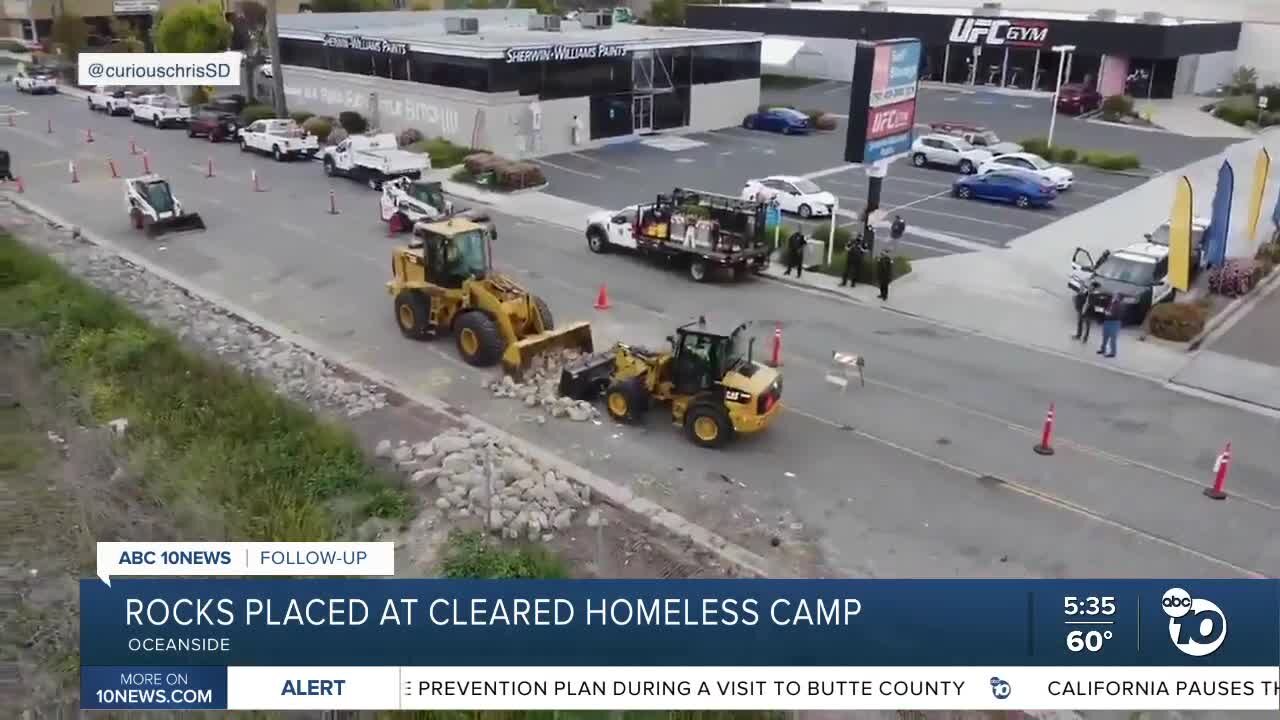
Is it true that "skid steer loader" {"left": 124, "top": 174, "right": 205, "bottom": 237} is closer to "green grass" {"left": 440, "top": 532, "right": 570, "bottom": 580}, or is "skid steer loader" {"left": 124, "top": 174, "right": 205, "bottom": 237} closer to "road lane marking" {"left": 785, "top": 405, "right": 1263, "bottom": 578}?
"road lane marking" {"left": 785, "top": 405, "right": 1263, "bottom": 578}

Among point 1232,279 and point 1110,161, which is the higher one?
point 1110,161

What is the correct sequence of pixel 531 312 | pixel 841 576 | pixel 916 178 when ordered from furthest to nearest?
pixel 916 178 → pixel 531 312 → pixel 841 576

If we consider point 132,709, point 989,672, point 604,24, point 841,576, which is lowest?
point 841,576

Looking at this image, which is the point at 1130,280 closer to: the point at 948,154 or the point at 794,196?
the point at 794,196

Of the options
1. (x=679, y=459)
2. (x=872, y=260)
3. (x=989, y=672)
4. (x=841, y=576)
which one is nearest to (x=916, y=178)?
(x=872, y=260)

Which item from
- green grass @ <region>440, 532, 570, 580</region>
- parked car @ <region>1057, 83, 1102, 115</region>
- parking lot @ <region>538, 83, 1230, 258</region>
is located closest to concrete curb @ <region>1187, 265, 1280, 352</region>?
parking lot @ <region>538, 83, 1230, 258</region>

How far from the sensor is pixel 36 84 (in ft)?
192

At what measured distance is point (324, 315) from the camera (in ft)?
67.9

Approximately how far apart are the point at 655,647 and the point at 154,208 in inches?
940

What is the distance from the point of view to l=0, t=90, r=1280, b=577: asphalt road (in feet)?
41.4

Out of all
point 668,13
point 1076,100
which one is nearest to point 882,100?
point 1076,100

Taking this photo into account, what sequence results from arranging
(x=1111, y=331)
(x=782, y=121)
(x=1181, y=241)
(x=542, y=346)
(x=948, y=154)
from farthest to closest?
(x=782, y=121) < (x=948, y=154) < (x=1181, y=241) < (x=1111, y=331) < (x=542, y=346)

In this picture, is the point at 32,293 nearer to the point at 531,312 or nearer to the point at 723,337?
the point at 531,312

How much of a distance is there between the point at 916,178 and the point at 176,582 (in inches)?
1293
